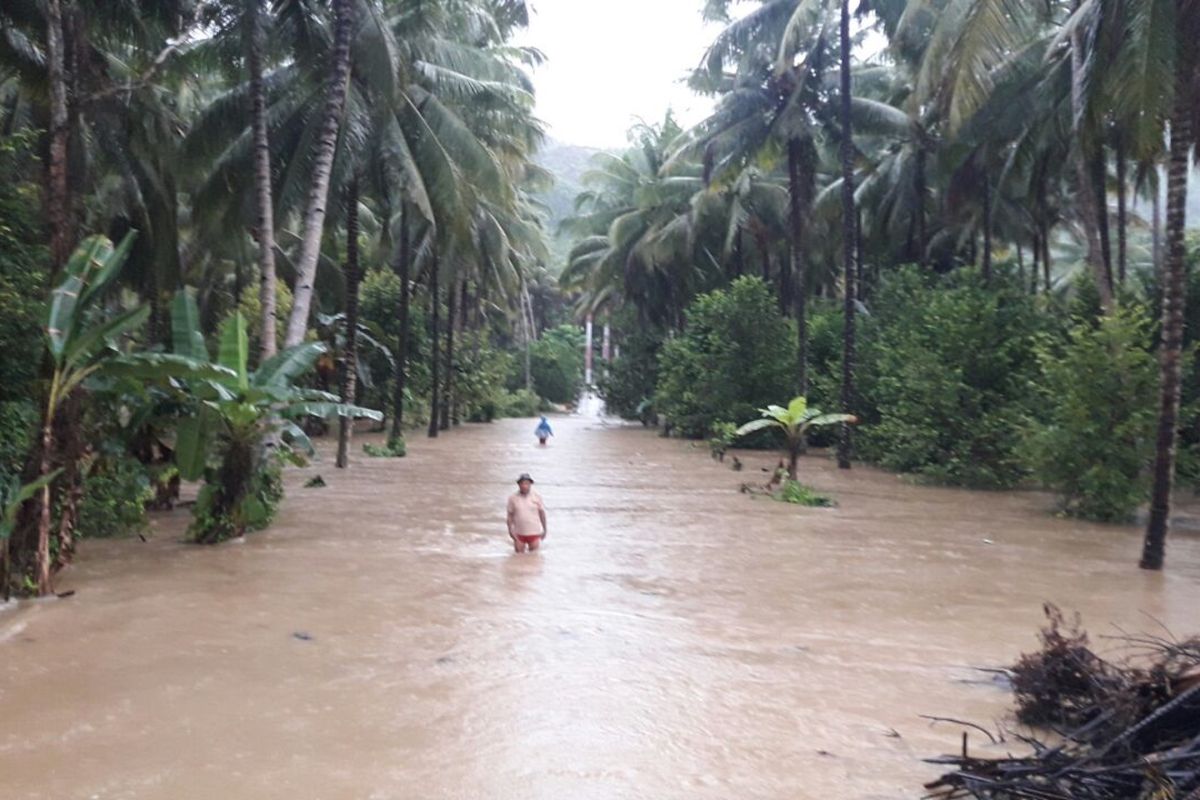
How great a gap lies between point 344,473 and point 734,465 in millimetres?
8556

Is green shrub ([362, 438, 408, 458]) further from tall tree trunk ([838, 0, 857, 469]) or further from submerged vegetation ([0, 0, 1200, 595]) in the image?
tall tree trunk ([838, 0, 857, 469])

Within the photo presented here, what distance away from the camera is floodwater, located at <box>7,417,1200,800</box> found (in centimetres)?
527

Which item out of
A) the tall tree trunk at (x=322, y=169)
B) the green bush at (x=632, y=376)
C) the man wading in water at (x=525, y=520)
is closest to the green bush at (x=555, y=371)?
the green bush at (x=632, y=376)

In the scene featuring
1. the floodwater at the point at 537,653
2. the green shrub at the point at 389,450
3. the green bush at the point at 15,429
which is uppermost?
the green bush at the point at 15,429

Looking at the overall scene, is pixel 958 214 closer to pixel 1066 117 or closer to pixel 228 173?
pixel 1066 117

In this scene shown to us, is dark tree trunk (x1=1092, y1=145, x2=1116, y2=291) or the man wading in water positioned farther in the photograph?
dark tree trunk (x1=1092, y1=145, x2=1116, y2=291)

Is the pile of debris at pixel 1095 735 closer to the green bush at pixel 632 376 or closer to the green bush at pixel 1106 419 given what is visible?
the green bush at pixel 1106 419

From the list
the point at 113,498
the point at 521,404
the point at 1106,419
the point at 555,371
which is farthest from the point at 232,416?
the point at 555,371

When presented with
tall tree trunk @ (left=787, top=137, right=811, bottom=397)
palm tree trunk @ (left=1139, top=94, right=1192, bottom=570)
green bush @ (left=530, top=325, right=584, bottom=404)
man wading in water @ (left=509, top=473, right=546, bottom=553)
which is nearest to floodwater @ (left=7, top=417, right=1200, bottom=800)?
man wading in water @ (left=509, top=473, right=546, bottom=553)

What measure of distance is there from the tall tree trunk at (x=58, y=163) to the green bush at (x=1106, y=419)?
12528 mm

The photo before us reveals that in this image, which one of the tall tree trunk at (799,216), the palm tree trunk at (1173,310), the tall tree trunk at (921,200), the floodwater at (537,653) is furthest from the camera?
the tall tree trunk at (921,200)

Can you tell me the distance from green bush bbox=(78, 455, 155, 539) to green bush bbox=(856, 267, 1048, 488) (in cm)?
1425

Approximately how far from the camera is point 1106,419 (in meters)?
14.9

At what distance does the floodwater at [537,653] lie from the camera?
5.27m
